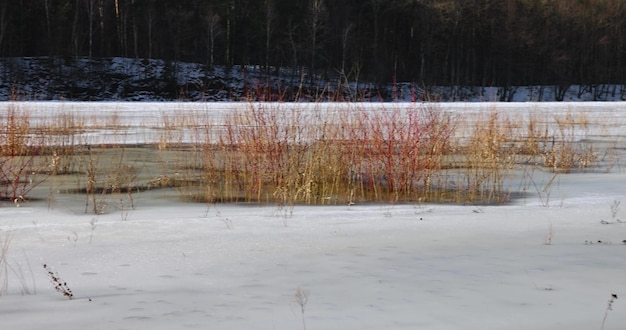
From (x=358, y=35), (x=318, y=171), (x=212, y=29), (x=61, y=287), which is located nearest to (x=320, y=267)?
(x=61, y=287)

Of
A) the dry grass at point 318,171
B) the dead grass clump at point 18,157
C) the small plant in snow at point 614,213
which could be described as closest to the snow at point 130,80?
the dead grass clump at point 18,157

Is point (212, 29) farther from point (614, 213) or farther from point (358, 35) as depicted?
point (614, 213)

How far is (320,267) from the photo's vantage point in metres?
4.31

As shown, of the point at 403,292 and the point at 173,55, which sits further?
the point at 173,55

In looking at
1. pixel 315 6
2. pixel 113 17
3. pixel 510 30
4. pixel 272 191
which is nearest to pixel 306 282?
pixel 272 191

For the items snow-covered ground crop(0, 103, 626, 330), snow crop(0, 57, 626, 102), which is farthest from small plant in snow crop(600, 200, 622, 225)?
snow crop(0, 57, 626, 102)

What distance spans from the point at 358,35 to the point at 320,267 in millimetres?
48800

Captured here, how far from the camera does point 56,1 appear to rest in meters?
45.4

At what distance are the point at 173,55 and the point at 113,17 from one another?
186 inches

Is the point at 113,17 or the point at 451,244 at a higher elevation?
the point at 113,17

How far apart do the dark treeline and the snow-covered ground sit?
1477 inches

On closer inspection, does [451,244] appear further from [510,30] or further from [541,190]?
[510,30]

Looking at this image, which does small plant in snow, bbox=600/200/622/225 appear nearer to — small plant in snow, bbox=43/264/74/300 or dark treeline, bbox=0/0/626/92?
small plant in snow, bbox=43/264/74/300

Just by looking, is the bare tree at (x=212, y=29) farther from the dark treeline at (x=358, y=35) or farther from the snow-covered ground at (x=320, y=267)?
the snow-covered ground at (x=320, y=267)
